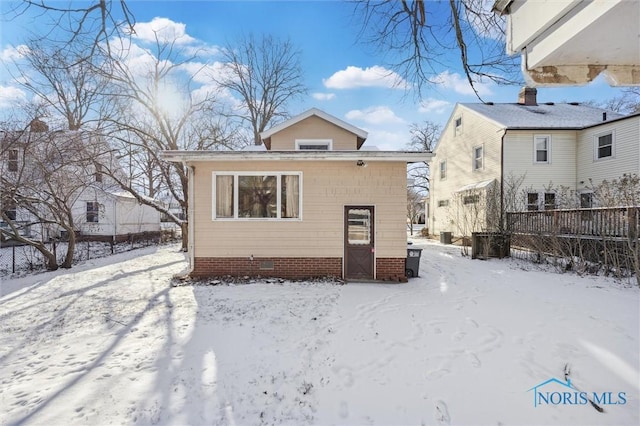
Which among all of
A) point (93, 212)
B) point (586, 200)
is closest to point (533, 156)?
point (586, 200)

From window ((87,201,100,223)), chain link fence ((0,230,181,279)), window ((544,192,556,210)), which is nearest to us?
chain link fence ((0,230,181,279))

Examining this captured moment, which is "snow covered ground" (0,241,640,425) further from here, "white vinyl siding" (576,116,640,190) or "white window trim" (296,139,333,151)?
"white vinyl siding" (576,116,640,190)

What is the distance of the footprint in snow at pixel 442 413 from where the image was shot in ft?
8.97

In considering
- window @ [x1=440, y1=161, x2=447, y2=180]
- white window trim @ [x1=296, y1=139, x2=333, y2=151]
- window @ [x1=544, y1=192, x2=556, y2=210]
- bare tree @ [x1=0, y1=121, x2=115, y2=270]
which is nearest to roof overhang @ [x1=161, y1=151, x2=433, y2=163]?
white window trim @ [x1=296, y1=139, x2=333, y2=151]

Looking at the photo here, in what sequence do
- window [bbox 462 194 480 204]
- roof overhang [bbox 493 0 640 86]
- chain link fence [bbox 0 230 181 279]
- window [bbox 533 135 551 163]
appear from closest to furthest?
roof overhang [bbox 493 0 640 86], chain link fence [bbox 0 230 181 279], window [bbox 533 135 551 163], window [bbox 462 194 480 204]

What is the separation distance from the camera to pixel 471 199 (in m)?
15.3

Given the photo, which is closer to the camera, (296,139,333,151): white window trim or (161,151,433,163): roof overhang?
(161,151,433,163): roof overhang

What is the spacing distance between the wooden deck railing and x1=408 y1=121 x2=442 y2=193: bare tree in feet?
69.7

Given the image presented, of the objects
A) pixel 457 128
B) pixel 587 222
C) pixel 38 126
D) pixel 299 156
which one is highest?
pixel 457 128

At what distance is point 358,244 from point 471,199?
1033 cm

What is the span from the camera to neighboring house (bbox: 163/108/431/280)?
783 cm

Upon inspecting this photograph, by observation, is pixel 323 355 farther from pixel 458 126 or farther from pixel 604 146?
pixel 458 126

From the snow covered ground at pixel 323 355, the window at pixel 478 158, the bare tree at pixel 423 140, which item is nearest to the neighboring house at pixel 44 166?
the snow covered ground at pixel 323 355

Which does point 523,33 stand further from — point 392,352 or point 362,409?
point 392,352
